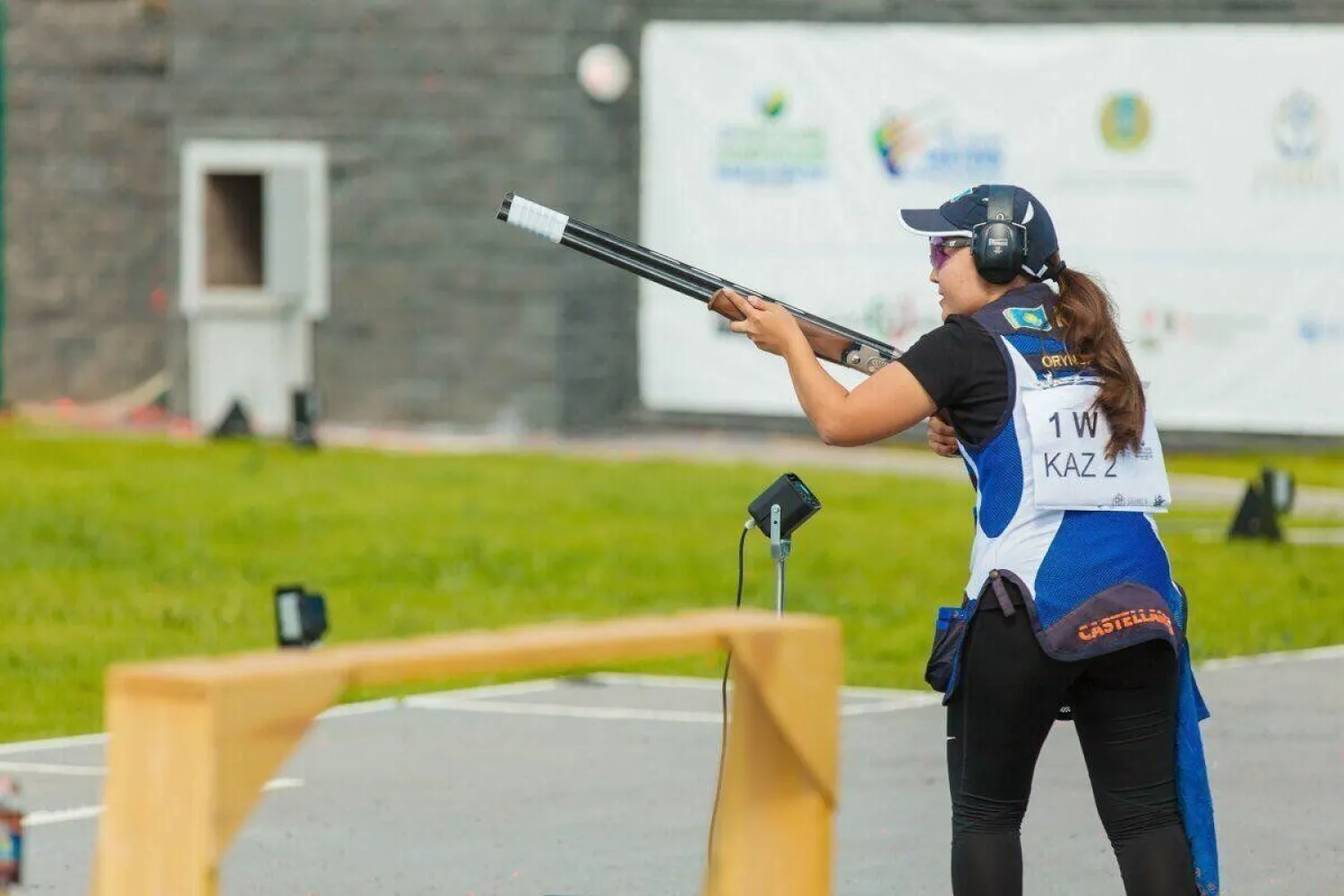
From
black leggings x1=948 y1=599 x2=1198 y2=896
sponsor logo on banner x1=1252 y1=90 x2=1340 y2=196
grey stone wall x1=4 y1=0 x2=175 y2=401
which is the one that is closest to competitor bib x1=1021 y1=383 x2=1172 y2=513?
black leggings x1=948 y1=599 x2=1198 y2=896

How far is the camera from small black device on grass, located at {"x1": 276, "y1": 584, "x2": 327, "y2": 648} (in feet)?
32.3

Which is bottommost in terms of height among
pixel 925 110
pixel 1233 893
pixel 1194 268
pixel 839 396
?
pixel 1233 893

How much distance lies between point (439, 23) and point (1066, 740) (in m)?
14.4

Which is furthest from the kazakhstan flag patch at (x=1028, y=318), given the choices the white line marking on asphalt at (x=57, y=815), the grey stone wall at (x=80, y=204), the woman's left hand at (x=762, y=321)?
the grey stone wall at (x=80, y=204)

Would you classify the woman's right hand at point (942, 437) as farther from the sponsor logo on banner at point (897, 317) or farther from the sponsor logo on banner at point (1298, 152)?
the sponsor logo on banner at point (1298, 152)

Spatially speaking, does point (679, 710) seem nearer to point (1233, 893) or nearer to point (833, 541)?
point (1233, 893)

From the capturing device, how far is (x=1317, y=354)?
2212cm

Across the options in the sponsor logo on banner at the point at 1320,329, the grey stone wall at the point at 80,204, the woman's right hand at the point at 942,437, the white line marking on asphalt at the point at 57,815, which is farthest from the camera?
the grey stone wall at the point at 80,204

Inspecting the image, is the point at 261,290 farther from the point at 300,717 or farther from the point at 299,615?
the point at 300,717

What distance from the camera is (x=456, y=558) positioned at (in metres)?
16.1

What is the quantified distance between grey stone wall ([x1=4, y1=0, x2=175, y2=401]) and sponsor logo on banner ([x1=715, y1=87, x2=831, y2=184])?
5.54 m

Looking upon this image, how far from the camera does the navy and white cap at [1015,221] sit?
19.7ft

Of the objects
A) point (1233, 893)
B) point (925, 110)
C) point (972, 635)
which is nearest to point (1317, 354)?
point (925, 110)

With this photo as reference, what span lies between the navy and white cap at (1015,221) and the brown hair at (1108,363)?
0.13 m
